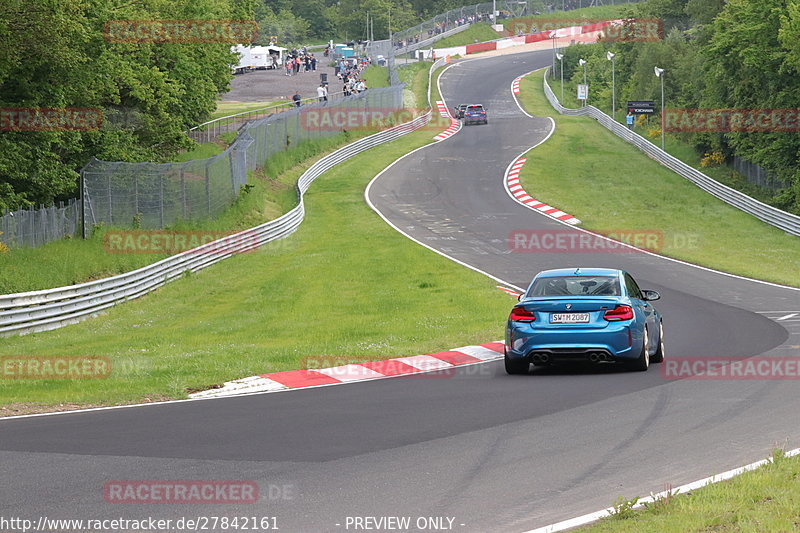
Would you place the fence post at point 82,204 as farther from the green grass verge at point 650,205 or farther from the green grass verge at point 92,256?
the green grass verge at point 650,205

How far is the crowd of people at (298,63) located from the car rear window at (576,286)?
277 feet

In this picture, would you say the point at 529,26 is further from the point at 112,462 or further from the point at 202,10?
the point at 112,462

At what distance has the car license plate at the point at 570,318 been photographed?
1466 cm

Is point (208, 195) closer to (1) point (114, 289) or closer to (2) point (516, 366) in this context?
(1) point (114, 289)

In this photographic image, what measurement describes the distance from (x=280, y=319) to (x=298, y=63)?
3004 inches

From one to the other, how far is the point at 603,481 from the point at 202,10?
4234 centimetres

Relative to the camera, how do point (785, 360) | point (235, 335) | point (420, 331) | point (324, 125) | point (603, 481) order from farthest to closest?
point (324, 125) → point (235, 335) → point (420, 331) → point (785, 360) → point (603, 481)

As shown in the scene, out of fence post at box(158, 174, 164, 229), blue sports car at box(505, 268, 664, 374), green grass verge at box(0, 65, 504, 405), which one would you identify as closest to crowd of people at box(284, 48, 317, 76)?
green grass verge at box(0, 65, 504, 405)

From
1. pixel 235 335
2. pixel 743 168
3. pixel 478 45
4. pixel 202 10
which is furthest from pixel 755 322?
pixel 478 45

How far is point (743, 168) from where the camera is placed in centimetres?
5788

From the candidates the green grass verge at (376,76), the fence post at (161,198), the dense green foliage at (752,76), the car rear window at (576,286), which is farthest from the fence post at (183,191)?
the green grass verge at (376,76)

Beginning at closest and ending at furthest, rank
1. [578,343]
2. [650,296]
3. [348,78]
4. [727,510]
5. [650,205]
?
[727,510], [578,343], [650,296], [650,205], [348,78]

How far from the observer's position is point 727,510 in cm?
693

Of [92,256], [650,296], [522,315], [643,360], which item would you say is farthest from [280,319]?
[643,360]
